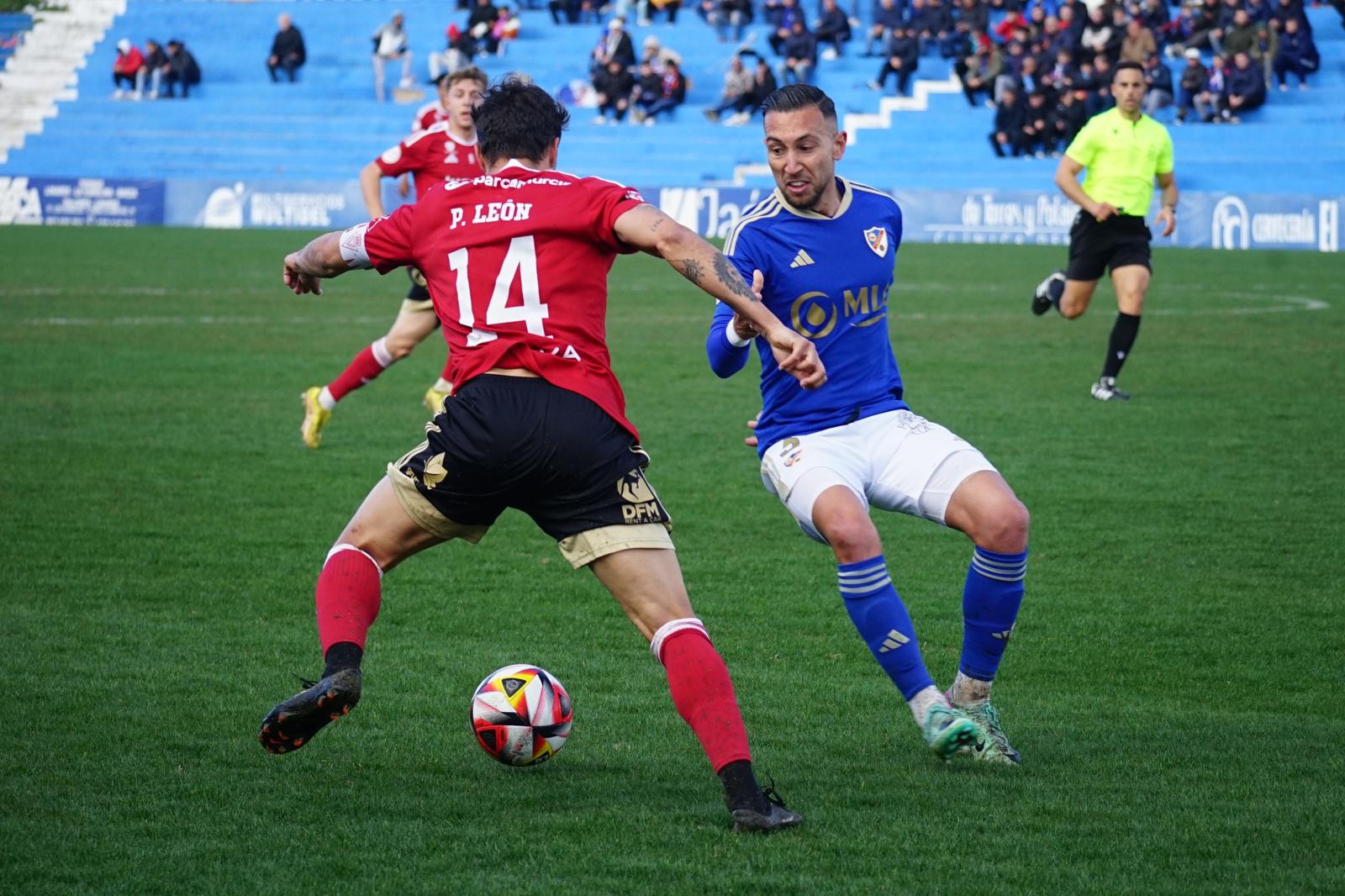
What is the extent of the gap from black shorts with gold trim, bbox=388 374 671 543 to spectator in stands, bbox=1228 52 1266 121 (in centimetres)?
3028

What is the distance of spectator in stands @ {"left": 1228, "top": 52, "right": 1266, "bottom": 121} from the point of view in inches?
1258

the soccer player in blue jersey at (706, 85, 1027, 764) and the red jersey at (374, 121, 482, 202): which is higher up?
the soccer player in blue jersey at (706, 85, 1027, 764)

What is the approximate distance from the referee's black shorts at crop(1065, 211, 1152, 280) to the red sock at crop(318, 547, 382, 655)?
896 cm

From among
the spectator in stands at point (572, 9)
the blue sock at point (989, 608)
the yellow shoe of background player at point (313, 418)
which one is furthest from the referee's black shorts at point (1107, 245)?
the spectator in stands at point (572, 9)

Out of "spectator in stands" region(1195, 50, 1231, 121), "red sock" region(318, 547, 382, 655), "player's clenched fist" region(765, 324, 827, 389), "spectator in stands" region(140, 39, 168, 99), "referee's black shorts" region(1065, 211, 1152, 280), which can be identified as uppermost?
"player's clenched fist" region(765, 324, 827, 389)

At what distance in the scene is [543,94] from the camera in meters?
4.41

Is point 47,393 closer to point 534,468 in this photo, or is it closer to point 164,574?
point 164,574

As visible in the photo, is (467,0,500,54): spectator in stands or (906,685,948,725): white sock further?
(467,0,500,54): spectator in stands

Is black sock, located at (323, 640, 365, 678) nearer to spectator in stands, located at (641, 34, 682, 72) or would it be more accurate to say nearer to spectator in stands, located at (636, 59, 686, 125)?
spectator in stands, located at (636, 59, 686, 125)

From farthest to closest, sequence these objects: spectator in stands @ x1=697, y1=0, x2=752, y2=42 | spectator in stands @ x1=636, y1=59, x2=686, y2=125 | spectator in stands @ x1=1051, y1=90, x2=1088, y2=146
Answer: spectator in stands @ x1=697, y1=0, x2=752, y2=42
spectator in stands @ x1=636, y1=59, x2=686, y2=125
spectator in stands @ x1=1051, y1=90, x2=1088, y2=146

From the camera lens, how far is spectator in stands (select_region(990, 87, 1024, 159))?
107ft

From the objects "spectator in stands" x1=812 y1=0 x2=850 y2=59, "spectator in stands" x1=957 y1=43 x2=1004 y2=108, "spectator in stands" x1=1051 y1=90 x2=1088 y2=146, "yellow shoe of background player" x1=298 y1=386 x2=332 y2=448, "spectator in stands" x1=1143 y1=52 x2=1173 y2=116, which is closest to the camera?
"yellow shoe of background player" x1=298 y1=386 x2=332 y2=448

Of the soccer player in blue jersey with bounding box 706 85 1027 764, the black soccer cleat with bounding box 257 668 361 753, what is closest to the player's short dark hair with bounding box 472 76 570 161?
the soccer player in blue jersey with bounding box 706 85 1027 764

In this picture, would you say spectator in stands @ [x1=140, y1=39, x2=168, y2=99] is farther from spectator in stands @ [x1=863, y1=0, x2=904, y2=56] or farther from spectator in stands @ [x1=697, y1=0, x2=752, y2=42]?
spectator in stands @ [x1=863, y1=0, x2=904, y2=56]
